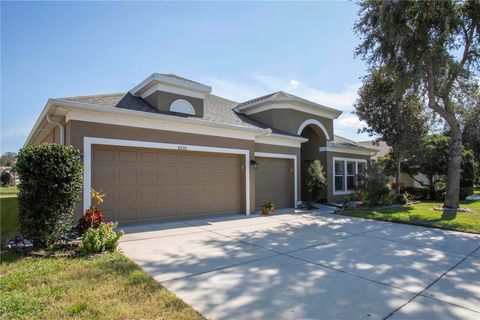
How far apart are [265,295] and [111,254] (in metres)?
3.40

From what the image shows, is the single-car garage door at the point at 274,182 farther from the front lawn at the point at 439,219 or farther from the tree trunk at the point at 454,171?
the tree trunk at the point at 454,171

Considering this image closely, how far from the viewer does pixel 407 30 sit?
1164cm

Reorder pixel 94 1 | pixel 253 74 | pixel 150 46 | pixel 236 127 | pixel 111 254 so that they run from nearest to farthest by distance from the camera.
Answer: pixel 111 254, pixel 94 1, pixel 150 46, pixel 236 127, pixel 253 74

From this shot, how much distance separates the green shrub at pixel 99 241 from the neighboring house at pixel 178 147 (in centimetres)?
197

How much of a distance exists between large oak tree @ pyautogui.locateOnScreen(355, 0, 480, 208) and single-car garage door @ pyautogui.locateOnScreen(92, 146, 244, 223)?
8051 millimetres

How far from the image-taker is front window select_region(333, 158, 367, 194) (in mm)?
17109

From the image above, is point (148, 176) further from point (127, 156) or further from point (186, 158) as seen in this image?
point (186, 158)

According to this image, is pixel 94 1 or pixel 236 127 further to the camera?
pixel 236 127

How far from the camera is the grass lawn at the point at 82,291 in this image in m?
3.36

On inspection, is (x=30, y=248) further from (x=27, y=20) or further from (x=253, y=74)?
(x=253, y=74)

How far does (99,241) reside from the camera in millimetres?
5867

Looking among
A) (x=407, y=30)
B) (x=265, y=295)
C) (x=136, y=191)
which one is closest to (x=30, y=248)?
(x=136, y=191)

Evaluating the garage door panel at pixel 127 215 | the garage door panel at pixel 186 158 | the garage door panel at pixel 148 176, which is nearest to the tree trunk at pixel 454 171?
the garage door panel at pixel 186 158

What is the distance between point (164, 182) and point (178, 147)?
1262 mm
